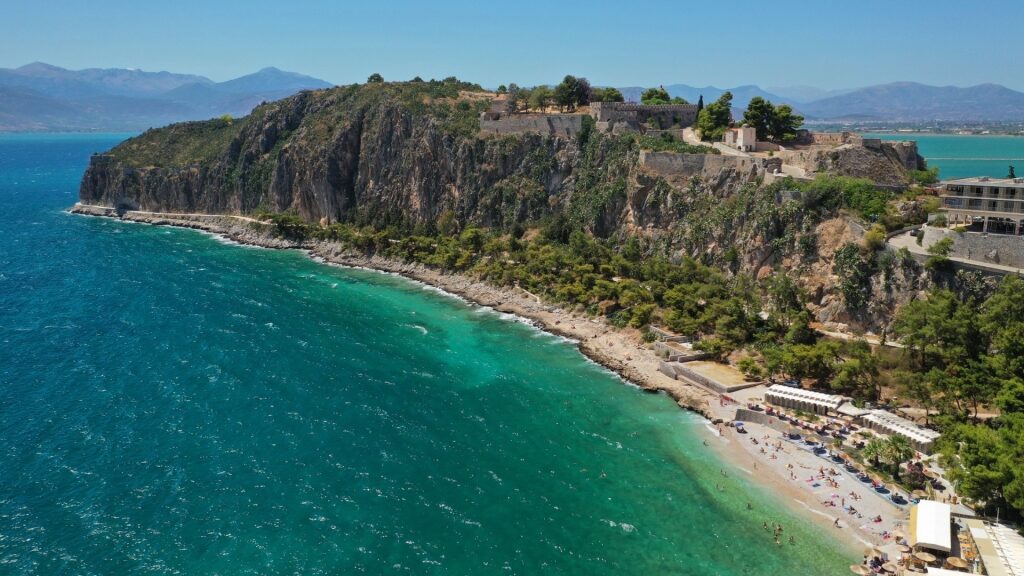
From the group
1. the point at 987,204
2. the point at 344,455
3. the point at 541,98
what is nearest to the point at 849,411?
the point at 987,204

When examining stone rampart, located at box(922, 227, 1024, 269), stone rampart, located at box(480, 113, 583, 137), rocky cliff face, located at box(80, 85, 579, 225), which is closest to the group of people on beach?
stone rampart, located at box(922, 227, 1024, 269)

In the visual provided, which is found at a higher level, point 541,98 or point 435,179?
point 541,98

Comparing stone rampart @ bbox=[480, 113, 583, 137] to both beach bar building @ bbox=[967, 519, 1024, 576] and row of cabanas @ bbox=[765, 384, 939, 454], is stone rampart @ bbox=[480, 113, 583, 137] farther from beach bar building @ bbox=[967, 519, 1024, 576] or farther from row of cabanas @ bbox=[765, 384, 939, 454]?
beach bar building @ bbox=[967, 519, 1024, 576]

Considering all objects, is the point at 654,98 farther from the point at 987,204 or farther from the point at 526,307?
the point at 987,204

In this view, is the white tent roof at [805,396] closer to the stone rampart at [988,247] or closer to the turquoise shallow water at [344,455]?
the turquoise shallow water at [344,455]

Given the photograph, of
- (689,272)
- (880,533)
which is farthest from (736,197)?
(880,533)

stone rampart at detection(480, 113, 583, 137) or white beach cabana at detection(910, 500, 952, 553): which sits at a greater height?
stone rampart at detection(480, 113, 583, 137)

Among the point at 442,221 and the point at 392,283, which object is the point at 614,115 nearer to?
the point at 442,221
